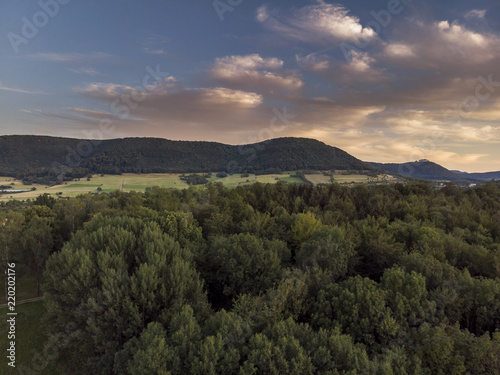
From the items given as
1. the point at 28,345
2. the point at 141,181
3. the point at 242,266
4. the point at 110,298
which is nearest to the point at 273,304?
the point at 242,266

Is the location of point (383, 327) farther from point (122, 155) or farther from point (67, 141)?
point (67, 141)

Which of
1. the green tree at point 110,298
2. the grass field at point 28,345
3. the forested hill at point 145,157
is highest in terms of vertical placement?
the forested hill at point 145,157

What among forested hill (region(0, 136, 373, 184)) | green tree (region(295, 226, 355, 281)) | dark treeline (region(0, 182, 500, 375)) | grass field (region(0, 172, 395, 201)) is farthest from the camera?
forested hill (region(0, 136, 373, 184))

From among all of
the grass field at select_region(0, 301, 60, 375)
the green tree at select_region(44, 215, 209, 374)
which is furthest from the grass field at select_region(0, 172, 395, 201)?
the green tree at select_region(44, 215, 209, 374)

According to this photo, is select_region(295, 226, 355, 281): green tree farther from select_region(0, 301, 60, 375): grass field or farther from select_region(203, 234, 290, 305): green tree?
select_region(0, 301, 60, 375): grass field

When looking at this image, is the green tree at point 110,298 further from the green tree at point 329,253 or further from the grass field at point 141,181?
the grass field at point 141,181

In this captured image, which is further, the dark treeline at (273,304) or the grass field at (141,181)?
the grass field at (141,181)

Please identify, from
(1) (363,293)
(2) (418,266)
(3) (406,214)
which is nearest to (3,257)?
(1) (363,293)

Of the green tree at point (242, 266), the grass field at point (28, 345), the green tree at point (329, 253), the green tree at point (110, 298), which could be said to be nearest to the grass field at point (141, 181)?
the grass field at point (28, 345)
